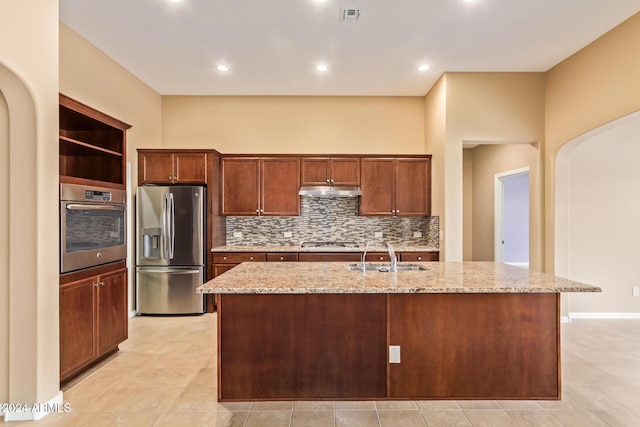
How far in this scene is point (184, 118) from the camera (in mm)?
5465

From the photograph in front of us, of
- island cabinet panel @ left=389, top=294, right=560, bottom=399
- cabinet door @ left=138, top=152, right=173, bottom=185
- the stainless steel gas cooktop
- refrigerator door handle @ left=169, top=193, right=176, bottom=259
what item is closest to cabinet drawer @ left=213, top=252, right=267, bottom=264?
refrigerator door handle @ left=169, top=193, right=176, bottom=259

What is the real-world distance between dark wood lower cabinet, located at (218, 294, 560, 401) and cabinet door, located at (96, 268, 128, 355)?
55.9 inches

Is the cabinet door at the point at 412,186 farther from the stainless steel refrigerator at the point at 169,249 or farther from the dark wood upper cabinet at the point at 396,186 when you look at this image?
the stainless steel refrigerator at the point at 169,249

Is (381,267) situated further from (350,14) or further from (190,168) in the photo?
(190,168)

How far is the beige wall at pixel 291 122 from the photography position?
548cm

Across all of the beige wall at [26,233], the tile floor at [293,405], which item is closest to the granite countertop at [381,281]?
the tile floor at [293,405]

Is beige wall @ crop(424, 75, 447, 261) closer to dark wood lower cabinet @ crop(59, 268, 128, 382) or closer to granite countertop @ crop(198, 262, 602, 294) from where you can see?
granite countertop @ crop(198, 262, 602, 294)

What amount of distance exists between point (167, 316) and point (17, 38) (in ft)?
11.7

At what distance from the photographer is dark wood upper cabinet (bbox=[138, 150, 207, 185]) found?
484cm

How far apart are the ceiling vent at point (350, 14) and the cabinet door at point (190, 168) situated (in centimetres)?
264

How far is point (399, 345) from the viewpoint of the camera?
2.49 m

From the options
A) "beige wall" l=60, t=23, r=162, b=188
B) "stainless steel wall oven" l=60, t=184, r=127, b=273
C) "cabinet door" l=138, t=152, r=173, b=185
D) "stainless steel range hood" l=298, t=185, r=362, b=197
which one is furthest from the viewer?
"stainless steel range hood" l=298, t=185, r=362, b=197

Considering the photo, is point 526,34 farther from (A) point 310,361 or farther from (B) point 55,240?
(B) point 55,240

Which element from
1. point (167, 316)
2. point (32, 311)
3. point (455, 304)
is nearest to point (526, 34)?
point (455, 304)
